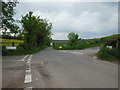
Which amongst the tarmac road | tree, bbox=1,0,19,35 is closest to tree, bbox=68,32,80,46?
tree, bbox=1,0,19,35

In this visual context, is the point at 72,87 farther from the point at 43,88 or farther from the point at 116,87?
the point at 116,87

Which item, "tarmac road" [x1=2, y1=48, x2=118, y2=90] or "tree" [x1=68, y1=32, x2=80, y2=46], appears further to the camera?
"tree" [x1=68, y1=32, x2=80, y2=46]

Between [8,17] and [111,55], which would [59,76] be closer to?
[111,55]

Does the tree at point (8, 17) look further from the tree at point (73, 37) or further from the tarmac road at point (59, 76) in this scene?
the tree at point (73, 37)

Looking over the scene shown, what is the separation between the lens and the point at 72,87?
3.91m

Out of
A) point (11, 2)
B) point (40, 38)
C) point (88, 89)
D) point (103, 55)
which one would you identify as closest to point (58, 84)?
point (88, 89)

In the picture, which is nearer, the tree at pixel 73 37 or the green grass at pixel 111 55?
the green grass at pixel 111 55


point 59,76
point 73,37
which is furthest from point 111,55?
point 73,37

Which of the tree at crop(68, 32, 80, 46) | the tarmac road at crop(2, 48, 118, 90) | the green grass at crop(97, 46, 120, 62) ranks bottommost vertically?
the tarmac road at crop(2, 48, 118, 90)

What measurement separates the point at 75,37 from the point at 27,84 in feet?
153

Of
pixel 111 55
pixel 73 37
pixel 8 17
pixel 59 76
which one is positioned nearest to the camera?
pixel 59 76

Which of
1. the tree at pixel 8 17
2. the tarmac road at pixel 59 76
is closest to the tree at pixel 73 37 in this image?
the tree at pixel 8 17

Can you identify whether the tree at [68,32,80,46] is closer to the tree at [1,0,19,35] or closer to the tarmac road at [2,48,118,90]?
the tree at [1,0,19,35]

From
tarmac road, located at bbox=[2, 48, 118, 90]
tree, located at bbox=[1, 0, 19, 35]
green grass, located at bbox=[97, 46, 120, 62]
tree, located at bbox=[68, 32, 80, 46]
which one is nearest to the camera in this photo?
tarmac road, located at bbox=[2, 48, 118, 90]
